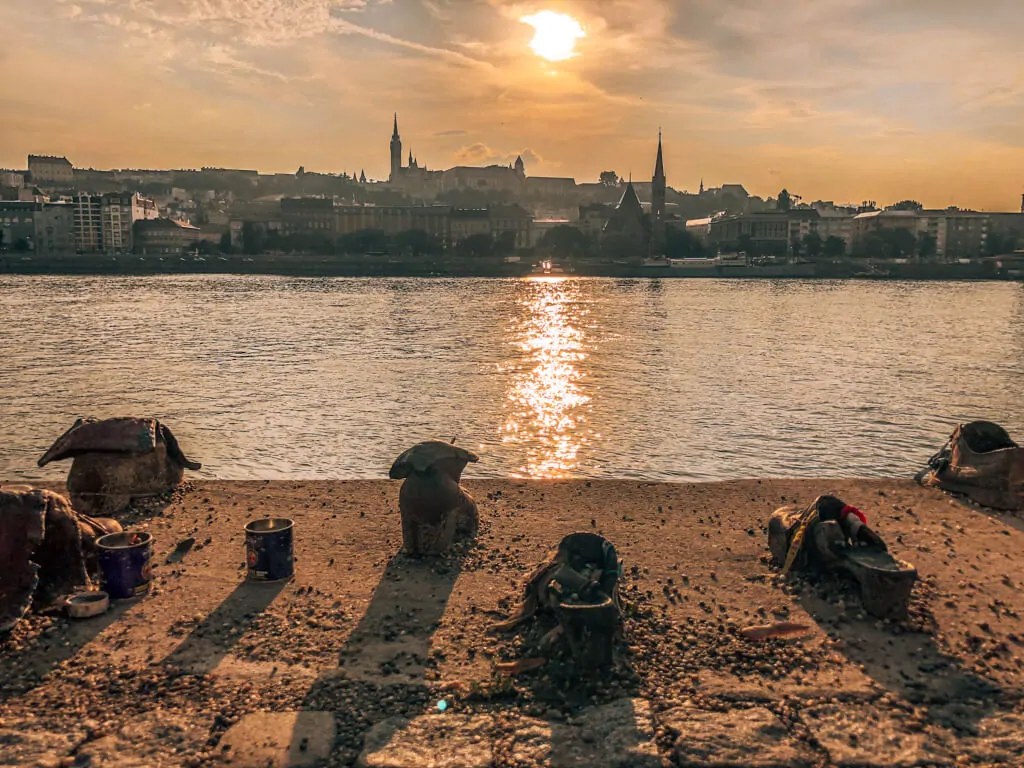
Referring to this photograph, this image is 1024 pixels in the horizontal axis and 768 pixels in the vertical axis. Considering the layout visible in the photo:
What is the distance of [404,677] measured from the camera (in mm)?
6055

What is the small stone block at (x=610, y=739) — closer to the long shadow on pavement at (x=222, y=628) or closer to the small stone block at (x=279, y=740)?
the small stone block at (x=279, y=740)

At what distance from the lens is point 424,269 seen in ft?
391

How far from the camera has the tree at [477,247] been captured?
431ft

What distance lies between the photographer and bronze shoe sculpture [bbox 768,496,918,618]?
694 centimetres

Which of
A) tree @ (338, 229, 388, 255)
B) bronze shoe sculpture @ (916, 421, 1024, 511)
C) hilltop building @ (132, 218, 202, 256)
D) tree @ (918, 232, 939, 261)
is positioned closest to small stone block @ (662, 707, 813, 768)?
bronze shoe sculpture @ (916, 421, 1024, 511)

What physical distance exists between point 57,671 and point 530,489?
6.48m

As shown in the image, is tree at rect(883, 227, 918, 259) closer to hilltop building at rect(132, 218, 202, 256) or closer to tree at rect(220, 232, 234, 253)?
tree at rect(220, 232, 234, 253)

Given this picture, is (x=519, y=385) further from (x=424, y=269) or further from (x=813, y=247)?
(x=813, y=247)

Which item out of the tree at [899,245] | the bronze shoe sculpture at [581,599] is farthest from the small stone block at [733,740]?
the tree at [899,245]

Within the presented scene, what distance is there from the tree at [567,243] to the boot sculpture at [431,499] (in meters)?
131

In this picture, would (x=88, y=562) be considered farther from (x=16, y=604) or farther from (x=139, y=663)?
(x=139, y=663)

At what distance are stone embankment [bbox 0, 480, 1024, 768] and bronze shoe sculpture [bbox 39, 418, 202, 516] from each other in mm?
1135

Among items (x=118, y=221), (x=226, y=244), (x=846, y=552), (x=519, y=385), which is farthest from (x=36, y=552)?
(x=118, y=221)

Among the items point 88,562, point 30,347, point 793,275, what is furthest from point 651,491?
point 793,275
